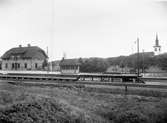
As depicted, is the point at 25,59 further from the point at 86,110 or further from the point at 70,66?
the point at 86,110

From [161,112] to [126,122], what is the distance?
→ 8.02ft

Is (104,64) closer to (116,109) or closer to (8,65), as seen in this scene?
(8,65)

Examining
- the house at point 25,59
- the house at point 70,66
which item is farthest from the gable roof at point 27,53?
the house at point 70,66

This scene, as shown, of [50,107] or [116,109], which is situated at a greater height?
[50,107]

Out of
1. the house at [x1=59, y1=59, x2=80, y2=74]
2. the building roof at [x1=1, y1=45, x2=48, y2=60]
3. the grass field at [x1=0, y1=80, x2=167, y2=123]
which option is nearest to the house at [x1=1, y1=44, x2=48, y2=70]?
the building roof at [x1=1, y1=45, x2=48, y2=60]

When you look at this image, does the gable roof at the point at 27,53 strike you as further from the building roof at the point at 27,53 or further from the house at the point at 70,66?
the house at the point at 70,66

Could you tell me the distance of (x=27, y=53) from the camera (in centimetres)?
4512

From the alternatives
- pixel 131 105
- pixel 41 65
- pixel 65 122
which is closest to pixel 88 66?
pixel 41 65

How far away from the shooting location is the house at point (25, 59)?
44.1 m

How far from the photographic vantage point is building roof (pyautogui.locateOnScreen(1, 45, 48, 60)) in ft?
145

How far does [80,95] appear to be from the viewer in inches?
617

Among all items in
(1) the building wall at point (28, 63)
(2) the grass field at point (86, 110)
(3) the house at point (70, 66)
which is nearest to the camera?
(2) the grass field at point (86, 110)

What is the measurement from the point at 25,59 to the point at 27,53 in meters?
1.80

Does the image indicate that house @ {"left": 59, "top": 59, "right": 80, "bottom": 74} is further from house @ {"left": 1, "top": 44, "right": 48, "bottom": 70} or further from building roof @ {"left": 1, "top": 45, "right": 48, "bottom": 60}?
building roof @ {"left": 1, "top": 45, "right": 48, "bottom": 60}
